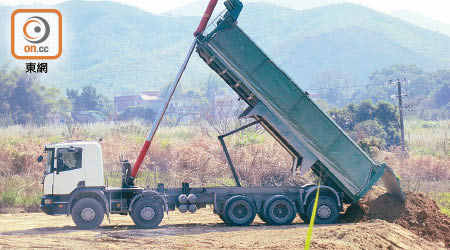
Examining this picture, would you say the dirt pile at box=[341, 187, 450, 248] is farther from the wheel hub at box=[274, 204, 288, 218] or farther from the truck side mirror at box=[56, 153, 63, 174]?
the truck side mirror at box=[56, 153, 63, 174]

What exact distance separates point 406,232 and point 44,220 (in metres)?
11.1

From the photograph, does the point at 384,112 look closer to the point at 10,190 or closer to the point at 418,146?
the point at 418,146

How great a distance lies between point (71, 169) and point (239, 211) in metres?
4.90

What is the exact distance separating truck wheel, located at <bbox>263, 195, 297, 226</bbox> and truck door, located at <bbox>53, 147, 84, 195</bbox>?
211 inches

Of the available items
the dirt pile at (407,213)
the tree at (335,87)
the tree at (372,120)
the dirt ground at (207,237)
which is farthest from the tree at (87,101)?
the dirt pile at (407,213)

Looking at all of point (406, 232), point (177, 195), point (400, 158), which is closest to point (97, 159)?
point (177, 195)

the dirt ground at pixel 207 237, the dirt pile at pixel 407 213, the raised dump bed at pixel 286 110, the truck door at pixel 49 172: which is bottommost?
the dirt ground at pixel 207 237

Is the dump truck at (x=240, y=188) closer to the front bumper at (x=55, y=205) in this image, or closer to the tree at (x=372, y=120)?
the front bumper at (x=55, y=205)

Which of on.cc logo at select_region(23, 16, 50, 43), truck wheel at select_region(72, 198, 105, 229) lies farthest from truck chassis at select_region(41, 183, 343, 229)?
on.cc logo at select_region(23, 16, 50, 43)

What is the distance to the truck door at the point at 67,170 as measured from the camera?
60.8ft

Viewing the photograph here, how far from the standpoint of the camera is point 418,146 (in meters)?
43.5

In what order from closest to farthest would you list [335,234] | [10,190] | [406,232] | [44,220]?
1. [335,234]
2. [406,232]
3. [44,220]
4. [10,190]

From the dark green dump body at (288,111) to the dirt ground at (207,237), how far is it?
5.12 feet

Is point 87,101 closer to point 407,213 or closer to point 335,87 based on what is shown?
point 335,87
